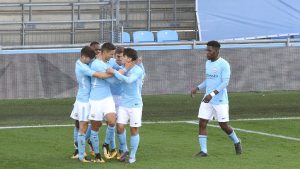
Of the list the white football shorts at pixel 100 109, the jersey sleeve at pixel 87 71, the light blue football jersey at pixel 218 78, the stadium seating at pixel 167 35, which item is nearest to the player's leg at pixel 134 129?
the white football shorts at pixel 100 109

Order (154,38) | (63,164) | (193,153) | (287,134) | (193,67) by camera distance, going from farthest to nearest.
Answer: (154,38)
(193,67)
(287,134)
(193,153)
(63,164)

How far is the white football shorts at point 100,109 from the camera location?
14297mm

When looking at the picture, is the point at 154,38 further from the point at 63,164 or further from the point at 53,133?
the point at 63,164

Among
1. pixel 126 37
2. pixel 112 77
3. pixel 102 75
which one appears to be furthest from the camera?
pixel 126 37

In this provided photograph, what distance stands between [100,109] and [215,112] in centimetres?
215

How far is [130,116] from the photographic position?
14.5m

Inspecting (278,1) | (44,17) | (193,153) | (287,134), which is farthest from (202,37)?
(193,153)

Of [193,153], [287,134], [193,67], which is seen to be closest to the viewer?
[193,153]

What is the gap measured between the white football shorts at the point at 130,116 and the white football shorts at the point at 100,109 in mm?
270

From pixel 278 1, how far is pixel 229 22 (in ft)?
6.52

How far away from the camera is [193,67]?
25750 millimetres

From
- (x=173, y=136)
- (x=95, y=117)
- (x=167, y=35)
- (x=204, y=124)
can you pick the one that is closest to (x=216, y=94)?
(x=204, y=124)

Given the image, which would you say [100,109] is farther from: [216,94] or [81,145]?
[216,94]

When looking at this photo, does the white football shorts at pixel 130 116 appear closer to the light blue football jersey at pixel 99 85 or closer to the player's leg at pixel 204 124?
the light blue football jersey at pixel 99 85
